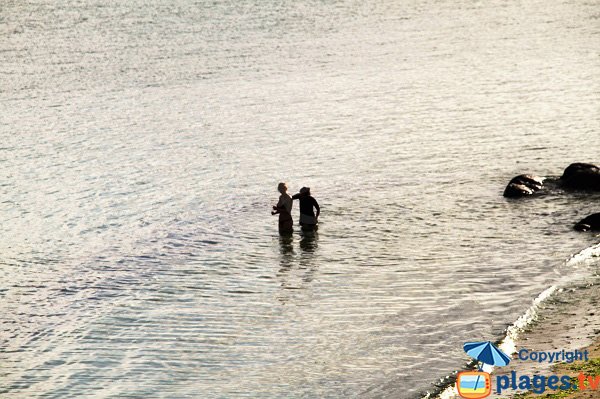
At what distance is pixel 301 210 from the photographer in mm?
33031

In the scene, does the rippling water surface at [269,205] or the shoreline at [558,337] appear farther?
the rippling water surface at [269,205]

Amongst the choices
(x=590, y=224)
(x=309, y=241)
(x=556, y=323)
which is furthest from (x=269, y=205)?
(x=556, y=323)

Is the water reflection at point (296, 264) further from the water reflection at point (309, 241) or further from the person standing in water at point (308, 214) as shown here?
the person standing in water at point (308, 214)

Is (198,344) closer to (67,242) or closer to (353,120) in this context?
(67,242)

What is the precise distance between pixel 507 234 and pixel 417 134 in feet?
56.3

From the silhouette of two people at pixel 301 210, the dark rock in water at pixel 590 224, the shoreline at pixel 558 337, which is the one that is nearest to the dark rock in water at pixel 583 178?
the dark rock in water at pixel 590 224

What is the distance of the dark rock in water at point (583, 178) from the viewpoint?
35.4 metres

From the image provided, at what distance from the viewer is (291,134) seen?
48.9 metres

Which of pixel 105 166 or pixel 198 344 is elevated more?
pixel 105 166

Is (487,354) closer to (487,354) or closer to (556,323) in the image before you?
(487,354)

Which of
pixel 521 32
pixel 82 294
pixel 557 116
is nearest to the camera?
pixel 82 294

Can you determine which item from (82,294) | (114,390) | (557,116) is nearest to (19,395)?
(114,390)

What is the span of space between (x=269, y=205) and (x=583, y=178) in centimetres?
1153

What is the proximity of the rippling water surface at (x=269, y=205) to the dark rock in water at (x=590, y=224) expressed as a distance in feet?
2.18
